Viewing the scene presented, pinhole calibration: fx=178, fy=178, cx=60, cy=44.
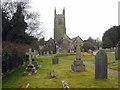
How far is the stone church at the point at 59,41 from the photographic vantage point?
2821 inches

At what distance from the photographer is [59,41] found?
80688 millimetres

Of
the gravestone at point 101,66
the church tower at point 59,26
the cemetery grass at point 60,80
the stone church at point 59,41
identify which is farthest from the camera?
the church tower at point 59,26

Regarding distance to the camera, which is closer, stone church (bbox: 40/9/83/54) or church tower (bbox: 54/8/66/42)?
stone church (bbox: 40/9/83/54)

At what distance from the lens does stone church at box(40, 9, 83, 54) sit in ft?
235

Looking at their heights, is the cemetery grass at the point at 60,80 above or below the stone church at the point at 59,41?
below

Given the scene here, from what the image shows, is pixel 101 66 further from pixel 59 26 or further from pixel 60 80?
pixel 59 26

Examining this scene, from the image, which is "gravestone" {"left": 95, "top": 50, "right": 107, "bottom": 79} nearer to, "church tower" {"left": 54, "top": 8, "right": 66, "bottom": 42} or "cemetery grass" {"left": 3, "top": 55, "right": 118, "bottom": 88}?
"cemetery grass" {"left": 3, "top": 55, "right": 118, "bottom": 88}

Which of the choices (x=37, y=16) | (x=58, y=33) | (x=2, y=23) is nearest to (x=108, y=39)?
(x=58, y=33)

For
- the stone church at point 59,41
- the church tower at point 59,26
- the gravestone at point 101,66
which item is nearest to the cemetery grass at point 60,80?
the gravestone at point 101,66

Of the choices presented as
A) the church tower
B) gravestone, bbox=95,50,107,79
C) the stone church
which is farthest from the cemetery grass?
the church tower

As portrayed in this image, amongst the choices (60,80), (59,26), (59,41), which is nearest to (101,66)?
(60,80)

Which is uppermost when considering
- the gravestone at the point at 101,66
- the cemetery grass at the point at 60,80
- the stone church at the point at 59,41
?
the stone church at the point at 59,41

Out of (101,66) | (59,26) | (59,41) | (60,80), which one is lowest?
(60,80)

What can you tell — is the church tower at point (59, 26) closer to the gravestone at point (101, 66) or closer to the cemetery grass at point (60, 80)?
the cemetery grass at point (60, 80)
